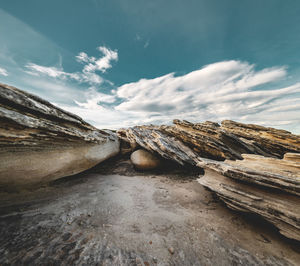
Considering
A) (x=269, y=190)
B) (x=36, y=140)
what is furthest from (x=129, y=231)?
(x=36, y=140)

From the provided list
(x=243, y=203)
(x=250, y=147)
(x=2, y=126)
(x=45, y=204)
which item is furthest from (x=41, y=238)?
(x=250, y=147)

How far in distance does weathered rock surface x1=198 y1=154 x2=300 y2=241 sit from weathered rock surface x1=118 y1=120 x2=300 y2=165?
10.5 feet

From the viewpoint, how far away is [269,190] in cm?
486

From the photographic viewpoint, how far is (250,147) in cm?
982

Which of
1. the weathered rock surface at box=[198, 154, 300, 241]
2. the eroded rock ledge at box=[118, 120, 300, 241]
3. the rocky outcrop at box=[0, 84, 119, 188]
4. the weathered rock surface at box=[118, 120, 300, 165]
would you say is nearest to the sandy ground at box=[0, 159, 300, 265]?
the weathered rock surface at box=[198, 154, 300, 241]

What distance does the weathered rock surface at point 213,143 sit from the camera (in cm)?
942

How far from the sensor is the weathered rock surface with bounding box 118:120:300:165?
30.9 ft

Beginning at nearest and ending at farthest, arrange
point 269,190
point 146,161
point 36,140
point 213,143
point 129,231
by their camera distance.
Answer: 1. point 129,231
2. point 269,190
3. point 36,140
4. point 213,143
5. point 146,161

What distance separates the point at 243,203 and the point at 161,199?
4074mm

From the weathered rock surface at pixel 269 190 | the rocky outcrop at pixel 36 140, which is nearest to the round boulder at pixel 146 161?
→ the rocky outcrop at pixel 36 140

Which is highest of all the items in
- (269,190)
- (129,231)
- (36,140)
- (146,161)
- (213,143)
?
(213,143)

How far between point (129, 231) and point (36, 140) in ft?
22.5

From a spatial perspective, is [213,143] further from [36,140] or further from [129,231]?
[36,140]

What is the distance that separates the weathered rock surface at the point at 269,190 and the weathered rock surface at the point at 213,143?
3212 millimetres
